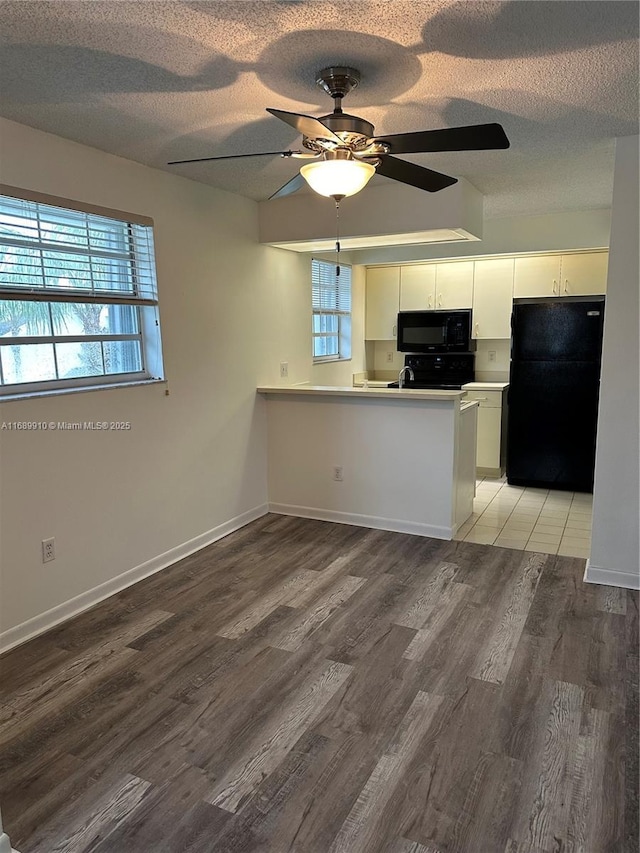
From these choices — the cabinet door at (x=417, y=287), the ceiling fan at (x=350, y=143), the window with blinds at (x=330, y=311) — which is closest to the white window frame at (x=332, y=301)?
the window with blinds at (x=330, y=311)

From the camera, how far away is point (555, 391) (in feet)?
17.2

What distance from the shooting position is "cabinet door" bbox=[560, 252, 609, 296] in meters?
5.23

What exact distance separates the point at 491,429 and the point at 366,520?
1936 mm

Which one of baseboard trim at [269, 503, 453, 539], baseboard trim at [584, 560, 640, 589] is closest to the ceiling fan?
baseboard trim at [584, 560, 640, 589]

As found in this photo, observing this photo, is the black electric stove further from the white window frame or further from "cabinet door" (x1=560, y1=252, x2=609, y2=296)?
"cabinet door" (x1=560, y1=252, x2=609, y2=296)

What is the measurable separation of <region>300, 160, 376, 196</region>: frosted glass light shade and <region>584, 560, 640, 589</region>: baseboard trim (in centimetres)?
256

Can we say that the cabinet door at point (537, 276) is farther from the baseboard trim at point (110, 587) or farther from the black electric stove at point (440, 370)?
the baseboard trim at point (110, 587)

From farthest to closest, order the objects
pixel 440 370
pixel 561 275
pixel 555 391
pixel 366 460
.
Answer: pixel 440 370, pixel 561 275, pixel 555 391, pixel 366 460

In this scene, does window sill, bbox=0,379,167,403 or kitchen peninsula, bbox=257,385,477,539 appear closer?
window sill, bbox=0,379,167,403

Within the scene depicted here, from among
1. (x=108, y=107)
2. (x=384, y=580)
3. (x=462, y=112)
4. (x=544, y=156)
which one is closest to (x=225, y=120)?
(x=108, y=107)

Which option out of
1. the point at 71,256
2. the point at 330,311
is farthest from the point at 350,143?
the point at 330,311

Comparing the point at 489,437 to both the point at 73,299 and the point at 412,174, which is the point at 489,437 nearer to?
the point at 412,174

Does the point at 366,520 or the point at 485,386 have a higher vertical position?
the point at 485,386

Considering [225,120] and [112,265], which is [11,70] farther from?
[112,265]
